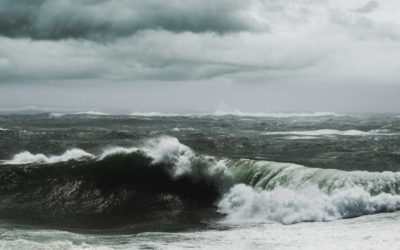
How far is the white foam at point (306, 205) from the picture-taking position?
13.6 meters

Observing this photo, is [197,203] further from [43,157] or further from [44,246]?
[43,157]

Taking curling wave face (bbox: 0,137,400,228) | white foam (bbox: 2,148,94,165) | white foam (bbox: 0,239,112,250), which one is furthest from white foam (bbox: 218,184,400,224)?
white foam (bbox: 2,148,94,165)

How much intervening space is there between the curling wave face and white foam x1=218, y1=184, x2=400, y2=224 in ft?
0.09

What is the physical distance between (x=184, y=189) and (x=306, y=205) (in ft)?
18.2

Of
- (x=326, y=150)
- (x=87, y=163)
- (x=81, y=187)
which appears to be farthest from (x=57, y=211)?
(x=326, y=150)

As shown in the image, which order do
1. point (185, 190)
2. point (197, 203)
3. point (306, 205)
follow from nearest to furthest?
point (306, 205) < point (197, 203) < point (185, 190)

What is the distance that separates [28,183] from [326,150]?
16770mm

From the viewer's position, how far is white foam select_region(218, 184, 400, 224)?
13.6m

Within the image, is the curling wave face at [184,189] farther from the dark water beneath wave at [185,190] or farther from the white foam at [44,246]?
the white foam at [44,246]

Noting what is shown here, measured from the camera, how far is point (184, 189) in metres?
18.4

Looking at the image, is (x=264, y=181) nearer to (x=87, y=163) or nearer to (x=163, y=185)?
(x=163, y=185)

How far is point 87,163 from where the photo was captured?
72.7ft

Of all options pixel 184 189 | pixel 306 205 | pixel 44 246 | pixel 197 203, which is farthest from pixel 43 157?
pixel 44 246

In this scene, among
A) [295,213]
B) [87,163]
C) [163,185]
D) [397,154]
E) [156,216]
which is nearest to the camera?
[295,213]
